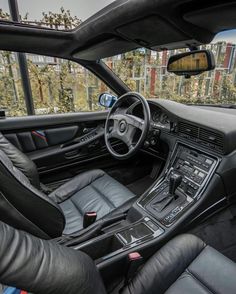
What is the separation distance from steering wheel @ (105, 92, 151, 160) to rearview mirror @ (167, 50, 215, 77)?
311 millimetres

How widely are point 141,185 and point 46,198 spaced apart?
4.15 ft

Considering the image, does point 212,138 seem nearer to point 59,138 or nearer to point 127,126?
point 127,126

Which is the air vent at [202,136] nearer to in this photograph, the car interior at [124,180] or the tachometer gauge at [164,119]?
the car interior at [124,180]

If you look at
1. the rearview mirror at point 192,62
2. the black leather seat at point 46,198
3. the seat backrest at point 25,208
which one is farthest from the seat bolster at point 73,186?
the rearview mirror at point 192,62

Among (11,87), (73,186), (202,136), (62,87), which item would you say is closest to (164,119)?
(202,136)

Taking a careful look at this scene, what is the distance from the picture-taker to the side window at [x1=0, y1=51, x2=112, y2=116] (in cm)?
225

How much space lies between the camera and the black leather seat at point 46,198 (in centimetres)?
83

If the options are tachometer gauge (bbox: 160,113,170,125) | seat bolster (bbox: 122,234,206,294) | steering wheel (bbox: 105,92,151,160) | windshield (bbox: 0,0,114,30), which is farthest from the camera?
windshield (bbox: 0,0,114,30)

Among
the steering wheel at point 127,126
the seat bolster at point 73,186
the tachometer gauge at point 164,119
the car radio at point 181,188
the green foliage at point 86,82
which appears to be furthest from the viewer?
the green foliage at point 86,82

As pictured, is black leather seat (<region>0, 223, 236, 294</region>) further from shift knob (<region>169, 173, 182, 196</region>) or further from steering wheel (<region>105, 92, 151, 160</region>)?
steering wheel (<region>105, 92, 151, 160</region>)

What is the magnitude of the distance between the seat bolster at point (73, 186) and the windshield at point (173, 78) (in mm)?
997

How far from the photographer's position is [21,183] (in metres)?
0.87

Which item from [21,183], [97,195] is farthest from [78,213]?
[21,183]

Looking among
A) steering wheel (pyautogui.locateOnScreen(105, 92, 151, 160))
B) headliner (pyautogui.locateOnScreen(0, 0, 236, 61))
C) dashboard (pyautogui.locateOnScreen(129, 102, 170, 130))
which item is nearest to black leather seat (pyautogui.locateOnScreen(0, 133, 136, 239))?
steering wheel (pyautogui.locateOnScreen(105, 92, 151, 160))
